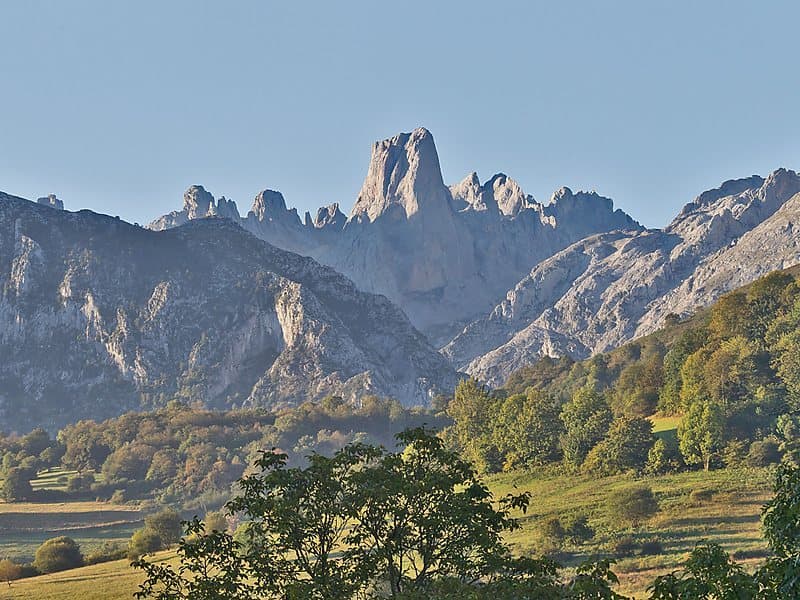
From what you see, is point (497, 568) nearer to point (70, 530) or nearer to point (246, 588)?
point (246, 588)

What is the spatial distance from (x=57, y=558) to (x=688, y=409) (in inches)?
2679

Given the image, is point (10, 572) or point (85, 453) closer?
point (10, 572)

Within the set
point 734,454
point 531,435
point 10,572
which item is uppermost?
point 531,435

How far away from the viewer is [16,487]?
15275cm

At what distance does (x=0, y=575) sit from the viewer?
271ft

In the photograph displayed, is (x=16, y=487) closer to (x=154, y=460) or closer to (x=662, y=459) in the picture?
(x=154, y=460)

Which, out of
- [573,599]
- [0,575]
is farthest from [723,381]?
[573,599]

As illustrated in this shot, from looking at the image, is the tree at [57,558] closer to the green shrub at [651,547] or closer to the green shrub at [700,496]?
the green shrub at [651,547]

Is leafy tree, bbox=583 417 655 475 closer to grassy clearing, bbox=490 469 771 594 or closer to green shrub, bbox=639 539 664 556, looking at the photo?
grassy clearing, bbox=490 469 771 594

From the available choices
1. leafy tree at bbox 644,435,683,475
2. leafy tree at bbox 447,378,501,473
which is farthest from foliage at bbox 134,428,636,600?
leafy tree at bbox 447,378,501,473

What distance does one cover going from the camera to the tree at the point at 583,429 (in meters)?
98.3

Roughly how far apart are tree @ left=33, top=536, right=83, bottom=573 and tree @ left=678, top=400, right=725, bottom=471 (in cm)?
6197

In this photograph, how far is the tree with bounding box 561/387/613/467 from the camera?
323ft

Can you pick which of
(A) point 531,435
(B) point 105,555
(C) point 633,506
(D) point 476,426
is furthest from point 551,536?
(D) point 476,426
